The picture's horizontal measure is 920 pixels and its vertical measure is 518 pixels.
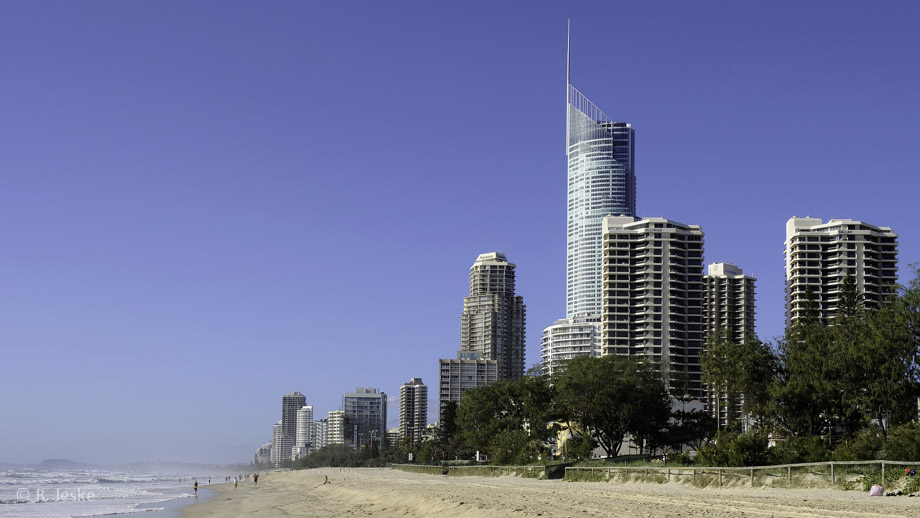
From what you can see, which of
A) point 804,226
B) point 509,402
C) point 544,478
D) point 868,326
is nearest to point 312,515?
point 544,478

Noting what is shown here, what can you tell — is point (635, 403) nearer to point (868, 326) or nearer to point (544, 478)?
point (544, 478)

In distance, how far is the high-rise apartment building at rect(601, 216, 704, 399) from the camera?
177500 millimetres

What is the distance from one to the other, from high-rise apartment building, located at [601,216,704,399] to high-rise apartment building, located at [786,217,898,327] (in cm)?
1881

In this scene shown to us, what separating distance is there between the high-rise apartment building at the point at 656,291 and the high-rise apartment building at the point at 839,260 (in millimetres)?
18810

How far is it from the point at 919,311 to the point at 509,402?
5570 cm

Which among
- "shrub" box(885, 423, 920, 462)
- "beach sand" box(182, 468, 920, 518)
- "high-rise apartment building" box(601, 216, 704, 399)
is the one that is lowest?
"beach sand" box(182, 468, 920, 518)

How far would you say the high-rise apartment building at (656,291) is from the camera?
582 ft

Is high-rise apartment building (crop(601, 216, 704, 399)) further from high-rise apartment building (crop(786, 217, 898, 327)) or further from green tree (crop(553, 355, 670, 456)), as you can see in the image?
green tree (crop(553, 355, 670, 456))

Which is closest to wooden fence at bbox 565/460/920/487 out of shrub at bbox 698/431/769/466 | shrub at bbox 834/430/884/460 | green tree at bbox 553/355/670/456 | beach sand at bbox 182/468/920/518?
beach sand at bbox 182/468/920/518

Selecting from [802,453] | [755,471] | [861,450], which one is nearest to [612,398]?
[802,453]

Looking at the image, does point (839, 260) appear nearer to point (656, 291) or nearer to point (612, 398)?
point (656, 291)

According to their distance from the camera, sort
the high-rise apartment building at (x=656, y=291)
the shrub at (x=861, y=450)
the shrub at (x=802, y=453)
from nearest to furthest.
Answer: the shrub at (x=861, y=450) < the shrub at (x=802, y=453) < the high-rise apartment building at (x=656, y=291)

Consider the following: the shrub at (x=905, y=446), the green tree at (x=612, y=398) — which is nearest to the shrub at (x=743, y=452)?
the shrub at (x=905, y=446)

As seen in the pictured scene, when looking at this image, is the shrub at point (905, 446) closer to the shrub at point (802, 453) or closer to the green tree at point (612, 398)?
the shrub at point (802, 453)
